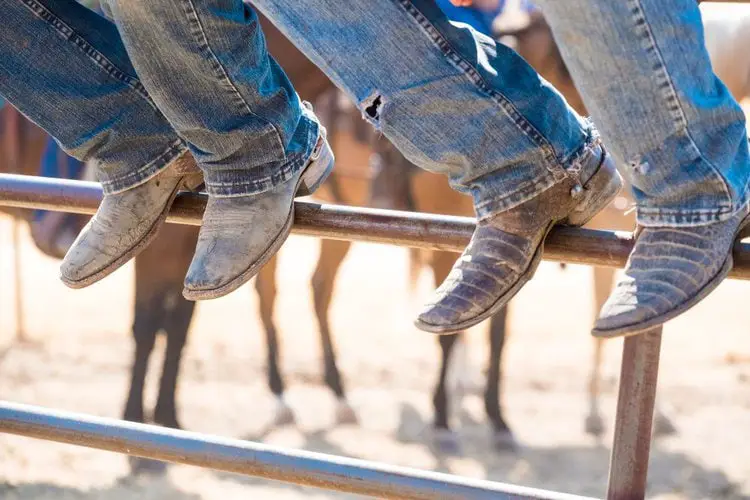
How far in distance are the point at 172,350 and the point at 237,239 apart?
92.9 inches

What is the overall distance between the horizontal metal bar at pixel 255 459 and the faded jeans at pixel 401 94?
0.81 ft

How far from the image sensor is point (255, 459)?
0.94 meters

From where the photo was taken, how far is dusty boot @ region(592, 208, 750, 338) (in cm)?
73

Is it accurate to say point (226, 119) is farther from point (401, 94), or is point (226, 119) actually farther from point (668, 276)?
point (668, 276)

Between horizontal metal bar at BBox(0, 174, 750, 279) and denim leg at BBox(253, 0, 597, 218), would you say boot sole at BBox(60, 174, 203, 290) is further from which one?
denim leg at BBox(253, 0, 597, 218)

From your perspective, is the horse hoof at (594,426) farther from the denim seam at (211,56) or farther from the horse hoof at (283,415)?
the denim seam at (211,56)

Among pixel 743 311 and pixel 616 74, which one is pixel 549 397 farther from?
pixel 616 74

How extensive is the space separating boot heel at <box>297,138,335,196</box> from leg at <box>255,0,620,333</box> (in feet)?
0.54

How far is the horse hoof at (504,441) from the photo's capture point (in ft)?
10.6

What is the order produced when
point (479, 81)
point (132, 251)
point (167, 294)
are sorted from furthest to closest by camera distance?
point (167, 294) < point (132, 251) < point (479, 81)

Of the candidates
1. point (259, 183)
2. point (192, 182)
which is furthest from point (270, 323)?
point (259, 183)

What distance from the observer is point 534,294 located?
5051mm

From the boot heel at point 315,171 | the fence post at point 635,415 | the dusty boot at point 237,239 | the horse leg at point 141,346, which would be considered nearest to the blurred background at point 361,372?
the horse leg at point 141,346

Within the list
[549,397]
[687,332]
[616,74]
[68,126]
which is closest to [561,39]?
[616,74]
